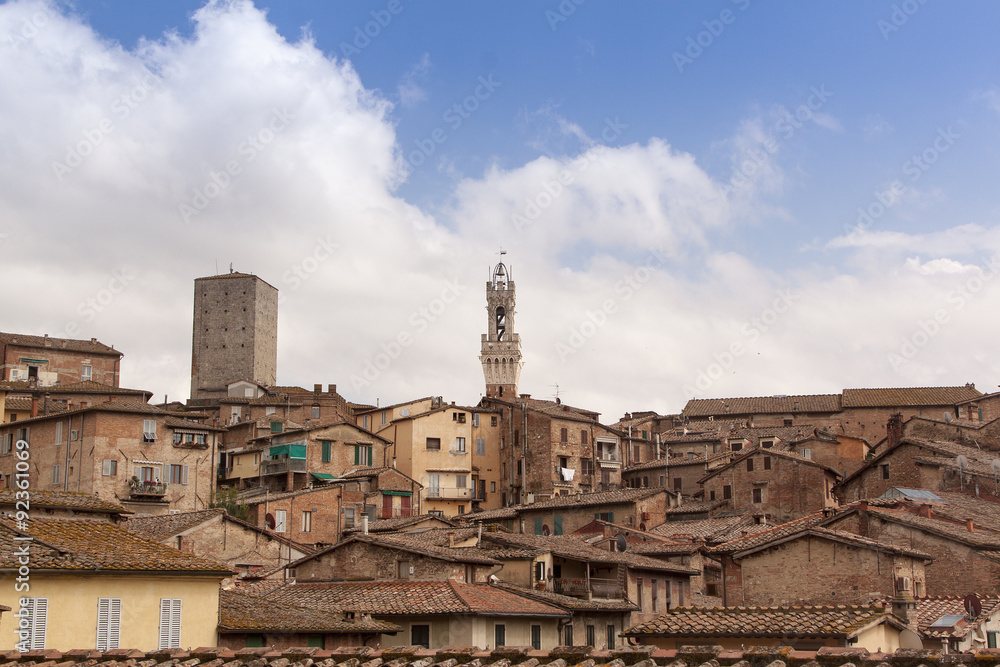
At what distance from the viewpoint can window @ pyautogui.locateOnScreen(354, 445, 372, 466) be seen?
70688 millimetres

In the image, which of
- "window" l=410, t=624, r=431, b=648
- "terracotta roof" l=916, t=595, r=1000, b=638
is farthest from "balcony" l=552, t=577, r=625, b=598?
"terracotta roof" l=916, t=595, r=1000, b=638

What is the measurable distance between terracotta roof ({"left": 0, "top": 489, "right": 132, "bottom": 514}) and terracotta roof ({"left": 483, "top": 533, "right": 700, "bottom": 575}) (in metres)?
18.2

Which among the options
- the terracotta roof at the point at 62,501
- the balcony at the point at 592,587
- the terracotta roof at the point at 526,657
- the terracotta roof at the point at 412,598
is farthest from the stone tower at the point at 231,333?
the terracotta roof at the point at 526,657

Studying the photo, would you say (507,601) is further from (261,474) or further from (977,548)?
(261,474)

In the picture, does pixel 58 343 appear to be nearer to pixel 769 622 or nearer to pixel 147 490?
pixel 147 490

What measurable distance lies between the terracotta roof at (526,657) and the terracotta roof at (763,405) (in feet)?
266

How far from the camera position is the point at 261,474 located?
68.2m

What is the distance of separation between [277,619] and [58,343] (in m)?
69.9

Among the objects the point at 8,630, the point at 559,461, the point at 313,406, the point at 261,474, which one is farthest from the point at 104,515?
the point at 313,406

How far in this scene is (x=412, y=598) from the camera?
1278 inches

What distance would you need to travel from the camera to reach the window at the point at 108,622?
19438mm

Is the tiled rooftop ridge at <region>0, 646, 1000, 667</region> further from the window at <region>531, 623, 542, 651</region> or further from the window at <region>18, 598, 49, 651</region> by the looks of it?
the window at <region>531, 623, 542, 651</region>

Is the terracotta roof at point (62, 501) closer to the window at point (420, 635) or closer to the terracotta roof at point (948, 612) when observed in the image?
the window at point (420, 635)

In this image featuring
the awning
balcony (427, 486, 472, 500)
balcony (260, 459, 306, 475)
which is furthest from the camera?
balcony (427, 486, 472, 500)
